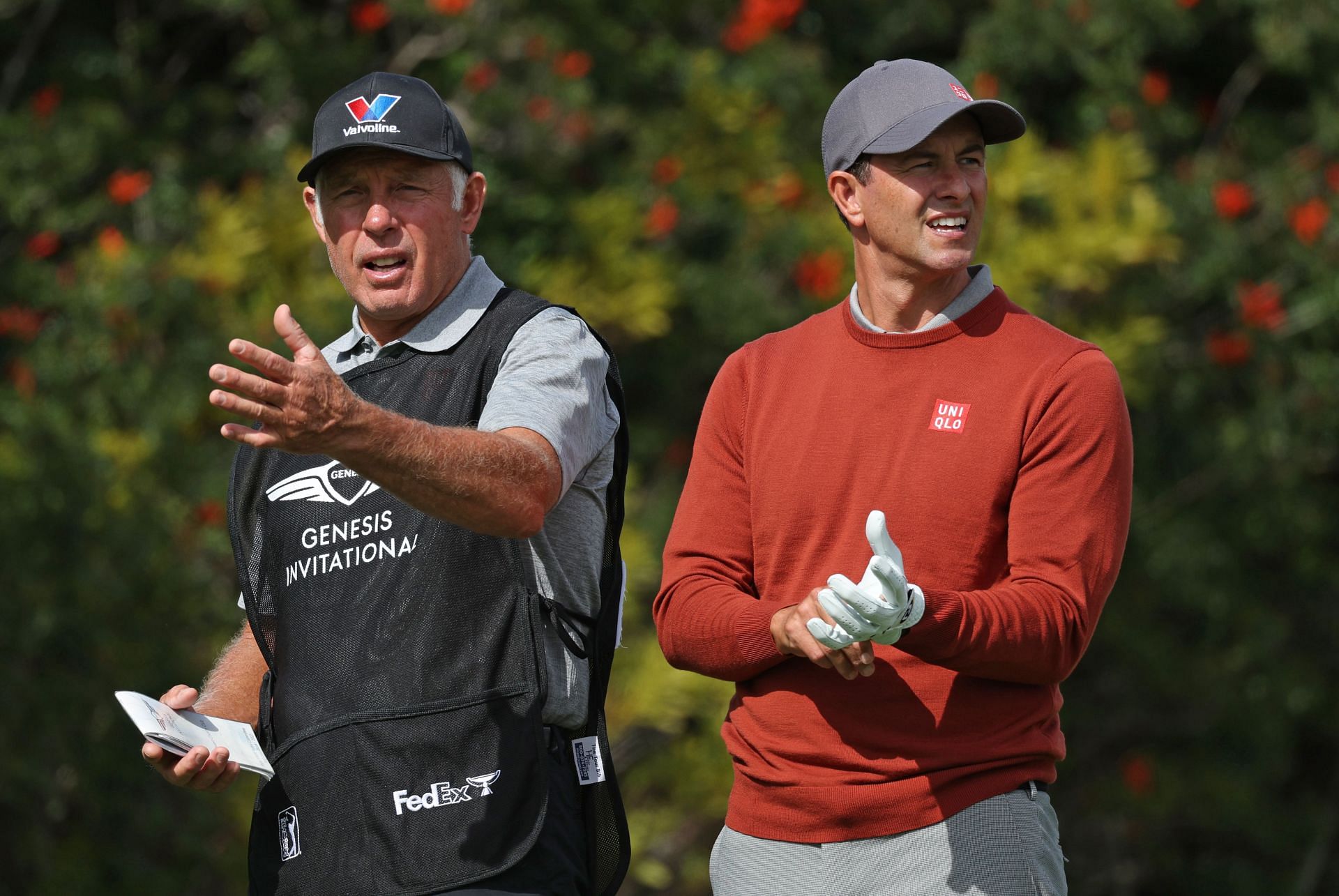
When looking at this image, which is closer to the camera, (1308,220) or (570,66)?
(570,66)

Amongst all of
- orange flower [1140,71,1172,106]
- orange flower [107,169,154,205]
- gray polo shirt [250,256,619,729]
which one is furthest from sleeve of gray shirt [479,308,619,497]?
orange flower [1140,71,1172,106]

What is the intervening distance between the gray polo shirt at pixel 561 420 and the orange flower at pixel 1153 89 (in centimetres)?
633

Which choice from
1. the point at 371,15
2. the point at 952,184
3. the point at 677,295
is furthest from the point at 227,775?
the point at 371,15

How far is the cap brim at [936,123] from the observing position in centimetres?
295

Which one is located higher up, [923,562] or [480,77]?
[480,77]

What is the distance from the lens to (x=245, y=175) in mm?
7957

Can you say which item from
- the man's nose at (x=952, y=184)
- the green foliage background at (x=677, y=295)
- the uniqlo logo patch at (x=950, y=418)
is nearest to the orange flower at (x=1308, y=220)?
the green foliage background at (x=677, y=295)

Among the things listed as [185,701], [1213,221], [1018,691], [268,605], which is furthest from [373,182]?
[1213,221]

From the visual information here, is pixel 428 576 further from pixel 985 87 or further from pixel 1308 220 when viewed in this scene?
pixel 1308 220

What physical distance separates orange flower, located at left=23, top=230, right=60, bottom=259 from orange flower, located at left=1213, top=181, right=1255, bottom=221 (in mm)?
5233

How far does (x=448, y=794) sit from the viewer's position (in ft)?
9.12

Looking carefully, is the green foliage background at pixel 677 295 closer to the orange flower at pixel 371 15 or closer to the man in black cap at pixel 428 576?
the orange flower at pixel 371 15

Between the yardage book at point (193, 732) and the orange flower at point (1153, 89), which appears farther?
the orange flower at point (1153, 89)

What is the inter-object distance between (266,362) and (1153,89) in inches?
282
